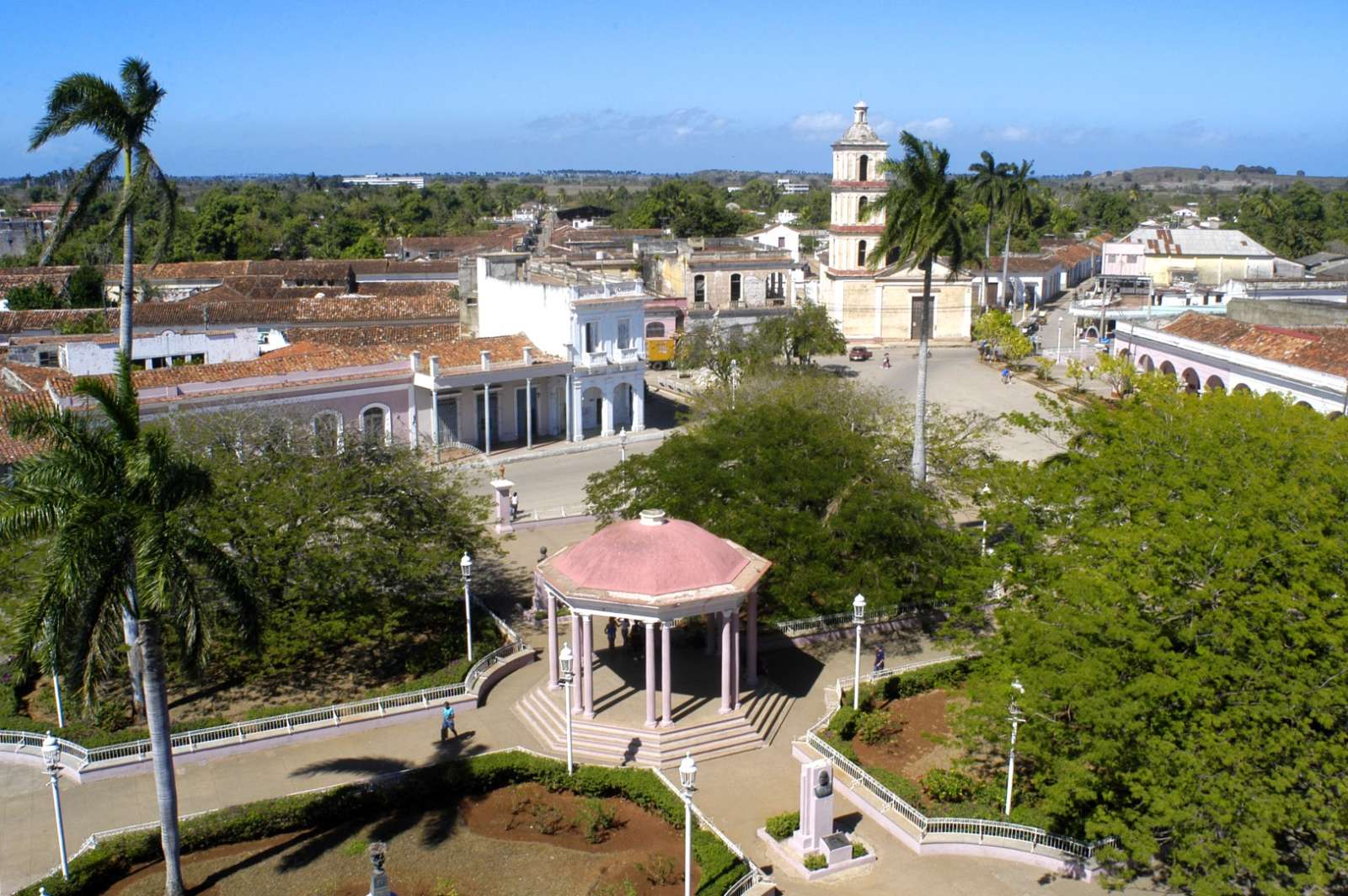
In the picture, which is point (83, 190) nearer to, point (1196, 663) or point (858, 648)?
point (858, 648)

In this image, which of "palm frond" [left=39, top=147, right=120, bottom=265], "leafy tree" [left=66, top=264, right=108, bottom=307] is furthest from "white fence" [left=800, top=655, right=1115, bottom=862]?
"leafy tree" [left=66, top=264, right=108, bottom=307]

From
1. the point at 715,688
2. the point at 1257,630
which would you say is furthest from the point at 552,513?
the point at 1257,630

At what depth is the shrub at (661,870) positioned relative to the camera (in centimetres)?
1605

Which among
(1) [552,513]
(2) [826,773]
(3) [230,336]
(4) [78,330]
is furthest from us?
(4) [78,330]

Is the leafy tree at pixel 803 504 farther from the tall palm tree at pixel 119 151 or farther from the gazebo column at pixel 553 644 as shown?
the tall palm tree at pixel 119 151

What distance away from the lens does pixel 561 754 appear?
64.7 feet

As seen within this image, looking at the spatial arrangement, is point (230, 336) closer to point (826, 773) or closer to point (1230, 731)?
point (826, 773)

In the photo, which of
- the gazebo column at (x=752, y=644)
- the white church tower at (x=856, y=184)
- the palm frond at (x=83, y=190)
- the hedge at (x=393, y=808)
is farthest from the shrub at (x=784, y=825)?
the white church tower at (x=856, y=184)

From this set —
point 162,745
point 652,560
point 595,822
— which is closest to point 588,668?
point 652,560

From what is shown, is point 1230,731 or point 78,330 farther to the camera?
point 78,330

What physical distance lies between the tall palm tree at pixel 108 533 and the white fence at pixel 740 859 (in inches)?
283

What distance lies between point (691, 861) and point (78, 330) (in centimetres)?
4680

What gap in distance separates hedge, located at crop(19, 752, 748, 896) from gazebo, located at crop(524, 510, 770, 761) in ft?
4.21

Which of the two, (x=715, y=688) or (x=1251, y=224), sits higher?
(x=1251, y=224)
